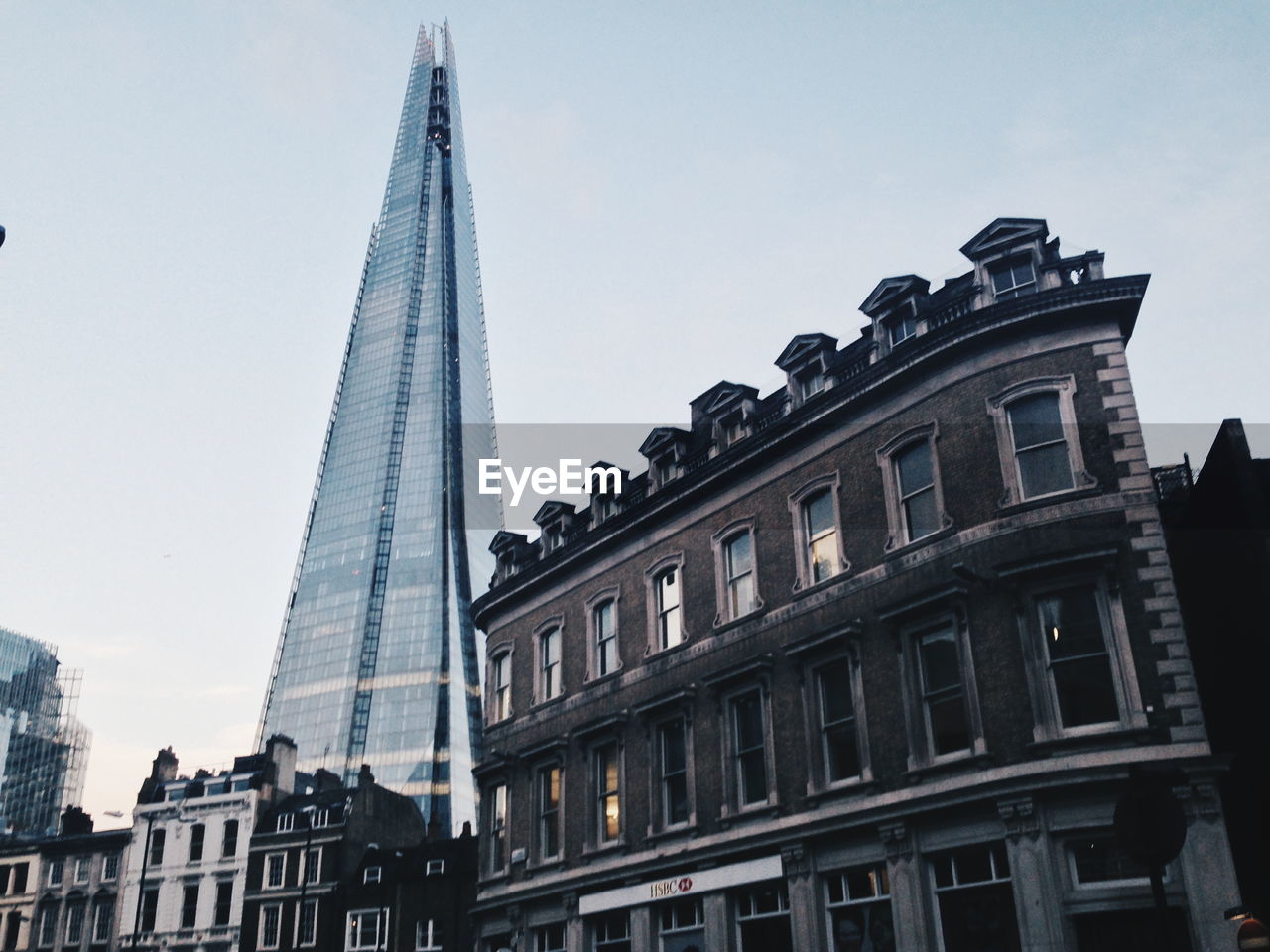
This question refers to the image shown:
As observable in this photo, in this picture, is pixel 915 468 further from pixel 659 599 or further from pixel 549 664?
pixel 549 664

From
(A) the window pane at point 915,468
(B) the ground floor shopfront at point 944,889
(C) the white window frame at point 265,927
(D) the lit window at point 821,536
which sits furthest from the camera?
(C) the white window frame at point 265,927

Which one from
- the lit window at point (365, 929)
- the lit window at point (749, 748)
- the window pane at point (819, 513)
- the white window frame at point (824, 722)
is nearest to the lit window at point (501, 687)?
the lit window at point (749, 748)

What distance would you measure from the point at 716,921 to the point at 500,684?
13.9m

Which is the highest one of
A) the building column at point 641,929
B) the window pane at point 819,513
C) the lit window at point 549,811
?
the window pane at point 819,513

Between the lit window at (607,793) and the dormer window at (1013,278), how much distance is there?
53.1 ft

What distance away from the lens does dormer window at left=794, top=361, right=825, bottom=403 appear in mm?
29125

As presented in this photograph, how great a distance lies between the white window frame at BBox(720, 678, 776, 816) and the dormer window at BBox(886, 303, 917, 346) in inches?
347

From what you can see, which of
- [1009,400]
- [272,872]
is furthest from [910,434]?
[272,872]

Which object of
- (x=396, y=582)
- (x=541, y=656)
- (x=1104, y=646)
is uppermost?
(x=396, y=582)

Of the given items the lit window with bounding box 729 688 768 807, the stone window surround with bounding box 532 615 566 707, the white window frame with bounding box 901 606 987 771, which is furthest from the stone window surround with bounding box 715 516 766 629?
the stone window surround with bounding box 532 615 566 707

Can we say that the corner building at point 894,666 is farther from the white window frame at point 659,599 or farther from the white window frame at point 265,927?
the white window frame at point 265,927

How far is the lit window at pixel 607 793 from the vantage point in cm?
3164

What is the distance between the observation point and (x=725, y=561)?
3053cm

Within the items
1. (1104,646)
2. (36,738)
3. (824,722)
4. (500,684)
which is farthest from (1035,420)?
(36,738)
